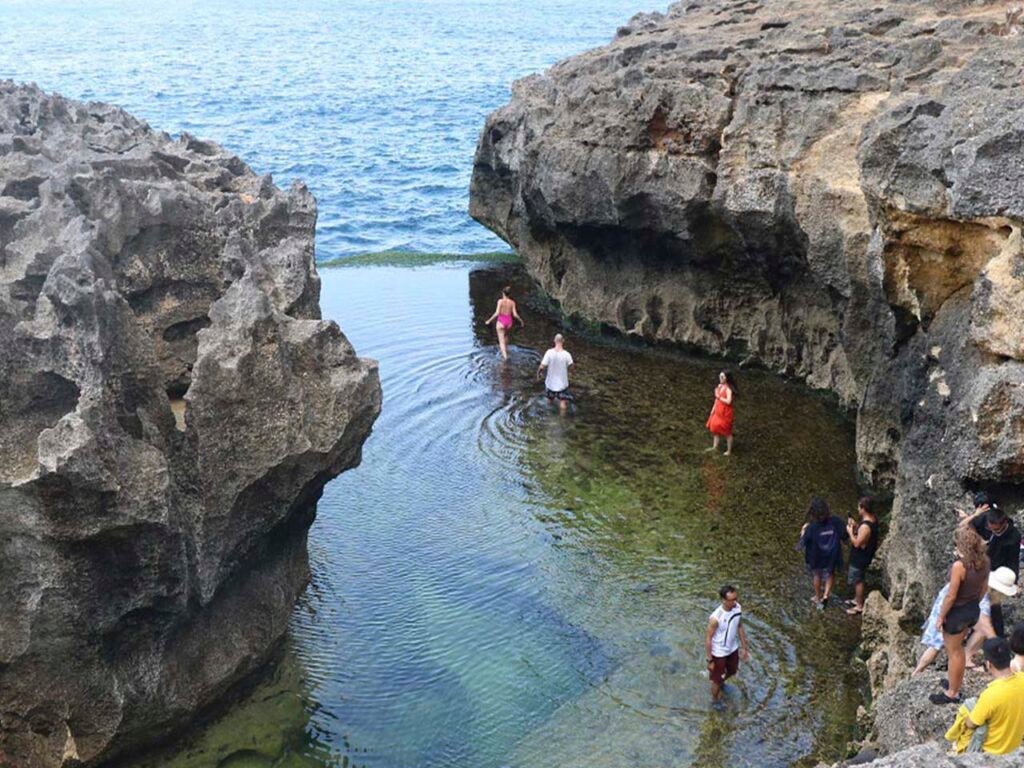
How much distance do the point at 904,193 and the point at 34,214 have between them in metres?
11.3

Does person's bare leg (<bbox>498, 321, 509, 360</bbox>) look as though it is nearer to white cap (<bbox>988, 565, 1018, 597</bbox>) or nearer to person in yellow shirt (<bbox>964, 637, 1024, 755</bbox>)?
white cap (<bbox>988, 565, 1018, 597</bbox>)

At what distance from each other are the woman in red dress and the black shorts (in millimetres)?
9915

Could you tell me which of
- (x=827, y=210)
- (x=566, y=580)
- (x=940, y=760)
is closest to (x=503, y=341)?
(x=827, y=210)

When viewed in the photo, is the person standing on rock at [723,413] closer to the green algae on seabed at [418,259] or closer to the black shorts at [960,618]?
the black shorts at [960,618]

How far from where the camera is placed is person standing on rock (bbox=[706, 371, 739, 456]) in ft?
71.7

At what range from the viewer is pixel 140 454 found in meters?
12.9

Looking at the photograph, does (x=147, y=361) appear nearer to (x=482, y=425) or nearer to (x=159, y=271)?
(x=159, y=271)

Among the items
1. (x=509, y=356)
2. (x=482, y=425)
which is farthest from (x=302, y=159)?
(x=482, y=425)

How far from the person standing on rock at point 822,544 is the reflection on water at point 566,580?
1.24 ft

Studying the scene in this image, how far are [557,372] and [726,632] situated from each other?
10818 mm

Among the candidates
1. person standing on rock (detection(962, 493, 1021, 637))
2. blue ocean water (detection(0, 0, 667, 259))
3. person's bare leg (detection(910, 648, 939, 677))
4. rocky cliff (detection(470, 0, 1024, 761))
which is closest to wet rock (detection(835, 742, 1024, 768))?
person's bare leg (detection(910, 648, 939, 677))

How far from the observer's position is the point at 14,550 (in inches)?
492

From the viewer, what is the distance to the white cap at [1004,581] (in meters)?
12.1

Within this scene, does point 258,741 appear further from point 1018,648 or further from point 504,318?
point 504,318
